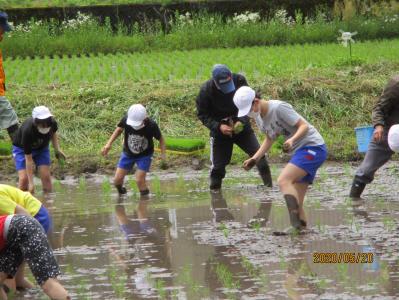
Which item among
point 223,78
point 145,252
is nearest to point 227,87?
point 223,78

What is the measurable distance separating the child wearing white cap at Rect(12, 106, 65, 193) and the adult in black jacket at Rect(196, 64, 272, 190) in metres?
1.91

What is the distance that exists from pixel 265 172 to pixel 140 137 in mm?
1627

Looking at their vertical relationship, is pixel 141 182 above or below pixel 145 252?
below

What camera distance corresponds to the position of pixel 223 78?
12.5 meters

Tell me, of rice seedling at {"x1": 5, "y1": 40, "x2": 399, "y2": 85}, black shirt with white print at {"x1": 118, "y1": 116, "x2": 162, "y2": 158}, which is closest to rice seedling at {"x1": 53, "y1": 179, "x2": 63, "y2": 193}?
black shirt with white print at {"x1": 118, "y1": 116, "x2": 162, "y2": 158}

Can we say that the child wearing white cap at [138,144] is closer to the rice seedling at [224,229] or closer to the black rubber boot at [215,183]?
the black rubber boot at [215,183]

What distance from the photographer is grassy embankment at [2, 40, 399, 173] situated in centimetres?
1652

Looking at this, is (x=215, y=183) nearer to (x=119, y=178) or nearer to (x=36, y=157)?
(x=119, y=178)

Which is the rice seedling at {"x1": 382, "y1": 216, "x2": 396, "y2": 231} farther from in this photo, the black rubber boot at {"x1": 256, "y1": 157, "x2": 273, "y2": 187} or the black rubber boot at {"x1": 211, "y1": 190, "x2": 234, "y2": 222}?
the black rubber boot at {"x1": 256, "y1": 157, "x2": 273, "y2": 187}

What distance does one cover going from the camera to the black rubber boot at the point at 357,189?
1160 cm

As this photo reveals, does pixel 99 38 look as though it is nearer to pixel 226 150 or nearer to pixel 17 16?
pixel 17 16

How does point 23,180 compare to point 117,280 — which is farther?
point 23,180

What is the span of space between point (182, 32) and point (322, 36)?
370cm

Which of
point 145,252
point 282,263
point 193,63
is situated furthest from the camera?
point 193,63
